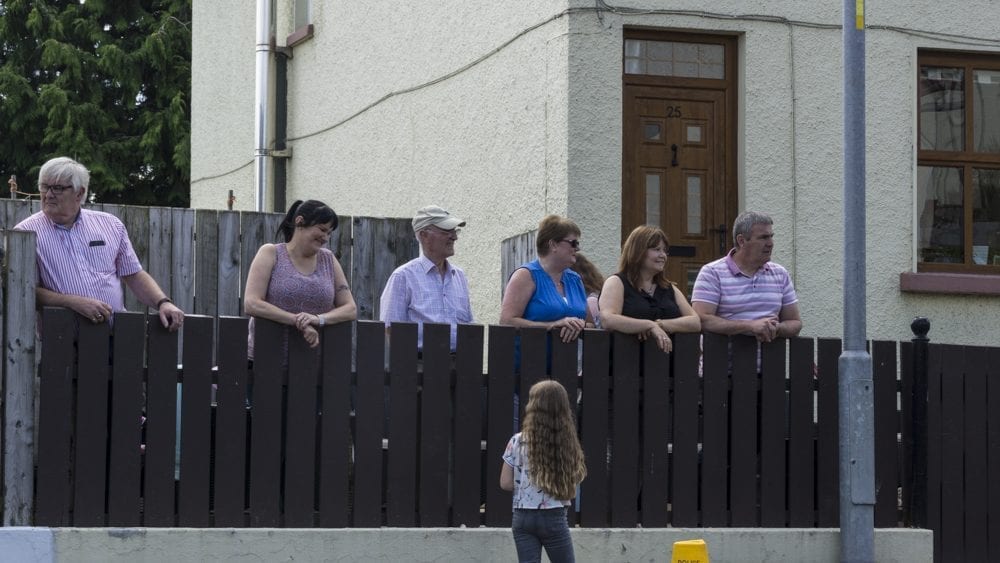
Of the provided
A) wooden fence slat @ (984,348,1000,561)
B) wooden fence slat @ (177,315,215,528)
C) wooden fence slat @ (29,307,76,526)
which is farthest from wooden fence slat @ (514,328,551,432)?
wooden fence slat @ (984,348,1000,561)

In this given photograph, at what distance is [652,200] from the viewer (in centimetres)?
1098

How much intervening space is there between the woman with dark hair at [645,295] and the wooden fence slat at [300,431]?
5.30ft

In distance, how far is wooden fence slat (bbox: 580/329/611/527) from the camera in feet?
26.7

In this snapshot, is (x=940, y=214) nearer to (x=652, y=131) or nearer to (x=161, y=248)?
(x=652, y=131)

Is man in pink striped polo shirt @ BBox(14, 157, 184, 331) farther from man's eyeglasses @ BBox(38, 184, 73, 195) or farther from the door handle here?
the door handle

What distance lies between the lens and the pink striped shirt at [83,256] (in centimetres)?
766

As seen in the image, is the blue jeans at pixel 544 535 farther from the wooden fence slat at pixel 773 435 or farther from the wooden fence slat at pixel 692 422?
the wooden fence slat at pixel 773 435

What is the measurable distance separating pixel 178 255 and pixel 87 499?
3.60 metres

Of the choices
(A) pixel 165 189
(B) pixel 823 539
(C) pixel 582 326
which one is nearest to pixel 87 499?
(C) pixel 582 326

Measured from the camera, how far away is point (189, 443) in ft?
24.8

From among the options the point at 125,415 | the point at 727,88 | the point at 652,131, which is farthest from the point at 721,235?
the point at 125,415

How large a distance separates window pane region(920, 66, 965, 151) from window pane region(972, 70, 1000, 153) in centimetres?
11

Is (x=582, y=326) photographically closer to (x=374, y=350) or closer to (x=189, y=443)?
(x=374, y=350)

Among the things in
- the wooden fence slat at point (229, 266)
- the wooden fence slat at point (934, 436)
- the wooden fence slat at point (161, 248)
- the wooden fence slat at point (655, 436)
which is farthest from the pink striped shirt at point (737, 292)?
the wooden fence slat at point (161, 248)
